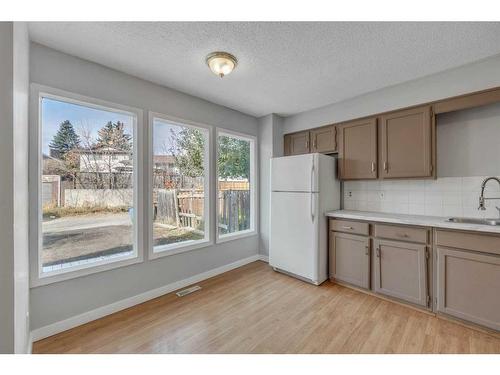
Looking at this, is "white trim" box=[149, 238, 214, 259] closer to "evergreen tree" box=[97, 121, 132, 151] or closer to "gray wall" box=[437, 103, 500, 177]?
"evergreen tree" box=[97, 121, 132, 151]

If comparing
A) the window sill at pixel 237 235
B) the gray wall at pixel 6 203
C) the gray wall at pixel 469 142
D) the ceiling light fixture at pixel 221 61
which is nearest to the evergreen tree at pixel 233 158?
the window sill at pixel 237 235

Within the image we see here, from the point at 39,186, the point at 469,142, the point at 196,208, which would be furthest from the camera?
the point at 196,208

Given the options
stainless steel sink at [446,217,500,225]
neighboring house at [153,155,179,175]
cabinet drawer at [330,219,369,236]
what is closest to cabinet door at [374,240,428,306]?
cabinet drawer at [330,219,369,236]

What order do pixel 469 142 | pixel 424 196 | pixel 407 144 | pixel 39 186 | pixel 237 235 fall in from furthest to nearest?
pixel 237 235, pixel 424 196, pixel 407 144, pixel 469 142, pixel 39 186

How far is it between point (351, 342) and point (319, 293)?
838 millimetres

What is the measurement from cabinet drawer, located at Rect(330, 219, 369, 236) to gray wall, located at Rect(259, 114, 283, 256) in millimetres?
1156

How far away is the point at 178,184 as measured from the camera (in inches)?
114

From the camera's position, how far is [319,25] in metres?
1.67

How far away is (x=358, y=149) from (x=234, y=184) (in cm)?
182

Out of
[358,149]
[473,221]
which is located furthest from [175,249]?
[473,221]

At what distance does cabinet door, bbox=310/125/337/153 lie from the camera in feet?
10.6

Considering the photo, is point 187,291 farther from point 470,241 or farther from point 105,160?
point 470,241

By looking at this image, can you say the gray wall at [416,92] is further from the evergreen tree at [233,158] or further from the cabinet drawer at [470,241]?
the cabinet drawer at [470,241]

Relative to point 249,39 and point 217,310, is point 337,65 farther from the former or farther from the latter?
point 217,310
